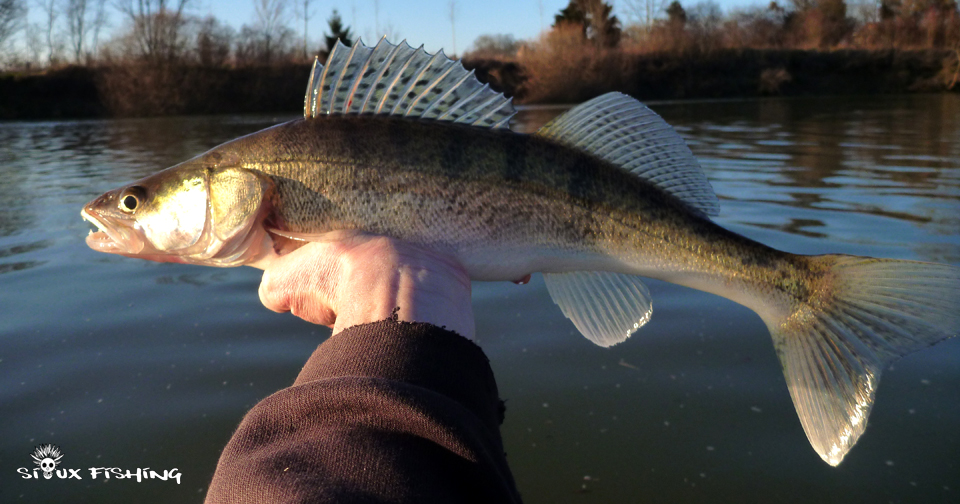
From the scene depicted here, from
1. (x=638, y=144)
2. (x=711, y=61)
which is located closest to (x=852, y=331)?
(x=638, y=144)

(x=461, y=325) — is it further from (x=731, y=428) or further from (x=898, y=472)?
(x=898, y=472)

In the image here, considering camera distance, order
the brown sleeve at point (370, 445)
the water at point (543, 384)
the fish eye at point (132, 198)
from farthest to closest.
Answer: the water at point (543, 384) < the fish eye at point (132, 198) < the brown sleeve at point (370, 445)

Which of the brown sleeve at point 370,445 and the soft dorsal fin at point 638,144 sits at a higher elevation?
the soft dorsal fin at point 638,144

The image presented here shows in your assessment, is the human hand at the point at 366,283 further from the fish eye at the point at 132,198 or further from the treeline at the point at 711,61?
the treeline at the point at 711,61

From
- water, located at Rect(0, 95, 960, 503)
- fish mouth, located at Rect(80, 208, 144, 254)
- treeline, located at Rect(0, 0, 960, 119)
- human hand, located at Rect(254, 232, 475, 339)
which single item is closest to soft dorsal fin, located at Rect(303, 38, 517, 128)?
human hand, located at Rect(254, 232, 475, 339)

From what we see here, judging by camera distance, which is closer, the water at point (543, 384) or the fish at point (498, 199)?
the fish at point (498, 199)

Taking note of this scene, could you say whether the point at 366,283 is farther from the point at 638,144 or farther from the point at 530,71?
the point at 530,71

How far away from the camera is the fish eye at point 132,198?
255 centimetres

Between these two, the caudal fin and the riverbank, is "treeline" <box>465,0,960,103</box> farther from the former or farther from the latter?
the caudal fin

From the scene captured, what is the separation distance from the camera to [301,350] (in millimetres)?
4043

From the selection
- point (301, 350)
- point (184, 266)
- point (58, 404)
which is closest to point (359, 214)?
point (301, 350)

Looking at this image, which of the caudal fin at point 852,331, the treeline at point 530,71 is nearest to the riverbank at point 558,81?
the treeline at point 530,71

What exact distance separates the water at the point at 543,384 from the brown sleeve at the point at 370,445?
1440mm

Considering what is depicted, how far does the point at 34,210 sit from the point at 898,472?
916 cm
